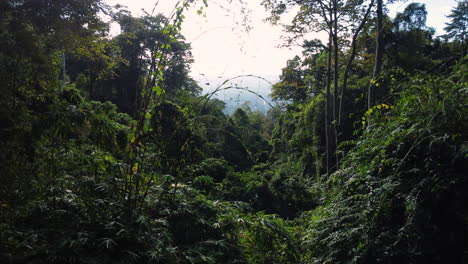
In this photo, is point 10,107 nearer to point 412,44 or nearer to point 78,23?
point 78,23

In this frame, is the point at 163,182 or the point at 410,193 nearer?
the point at 163,182

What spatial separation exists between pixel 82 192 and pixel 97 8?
373 centimetres

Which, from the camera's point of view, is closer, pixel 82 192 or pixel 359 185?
pixel 82 192

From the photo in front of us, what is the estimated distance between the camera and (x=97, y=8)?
4.76 metres

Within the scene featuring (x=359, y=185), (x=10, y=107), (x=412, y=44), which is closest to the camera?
(x=10, y=107)

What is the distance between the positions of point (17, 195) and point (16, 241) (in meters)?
0.32

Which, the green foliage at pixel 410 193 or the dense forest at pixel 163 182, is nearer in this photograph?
the dense forest at pixel 163 182

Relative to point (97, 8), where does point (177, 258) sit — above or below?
below

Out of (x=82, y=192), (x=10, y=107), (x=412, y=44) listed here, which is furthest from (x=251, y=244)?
(x=412, y=44)

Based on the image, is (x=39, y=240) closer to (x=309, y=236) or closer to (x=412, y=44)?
(x=309, y=236)

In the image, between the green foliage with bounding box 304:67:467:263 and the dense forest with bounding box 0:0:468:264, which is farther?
the green foliage with bounding box 304:67:467:263

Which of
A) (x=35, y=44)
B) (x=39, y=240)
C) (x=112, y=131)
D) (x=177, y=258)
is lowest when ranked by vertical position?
(x=177, y=258)

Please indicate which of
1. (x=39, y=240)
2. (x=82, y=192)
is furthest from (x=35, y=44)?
(x=39, y=240)

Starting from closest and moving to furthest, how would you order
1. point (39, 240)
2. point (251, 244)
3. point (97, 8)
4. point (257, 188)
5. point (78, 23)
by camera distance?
1. point (39, 240)
2. point (251, 244)
3. point (78, 23)
4. point (97, 8)
5. point (257, 188)
